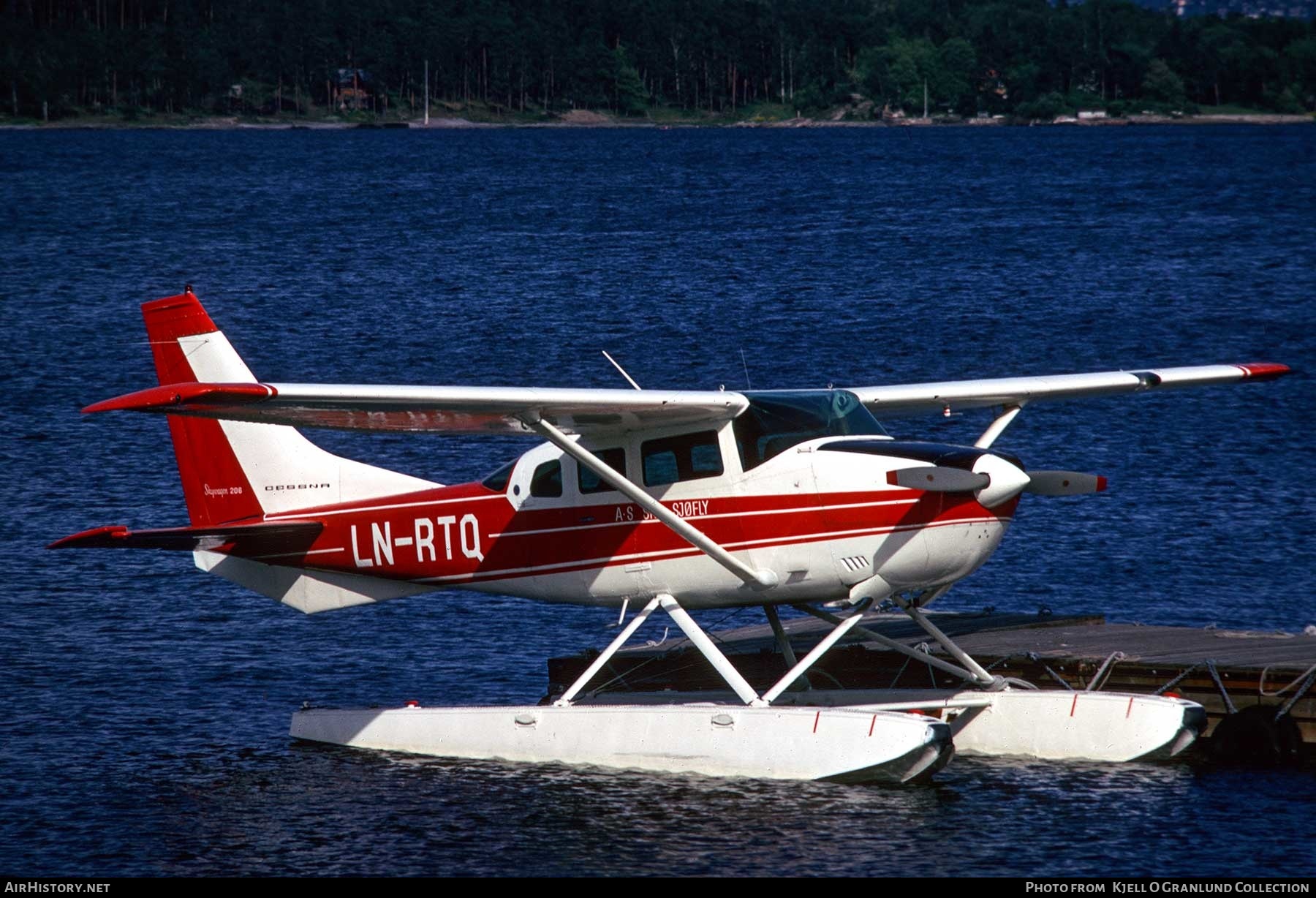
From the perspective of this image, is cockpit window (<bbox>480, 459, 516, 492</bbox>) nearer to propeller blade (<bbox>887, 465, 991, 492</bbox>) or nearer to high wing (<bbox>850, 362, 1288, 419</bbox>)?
high wing (<bbox>850, 362, 1288, 419</bbox>)

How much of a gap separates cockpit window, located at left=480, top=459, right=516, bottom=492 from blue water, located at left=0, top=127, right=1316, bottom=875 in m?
2.18

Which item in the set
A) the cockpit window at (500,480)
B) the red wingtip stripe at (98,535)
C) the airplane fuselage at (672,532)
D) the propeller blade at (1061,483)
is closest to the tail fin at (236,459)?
the airplane fuselage at (672,532)

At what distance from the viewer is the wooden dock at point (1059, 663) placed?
44.8 ft

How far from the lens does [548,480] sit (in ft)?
47.0

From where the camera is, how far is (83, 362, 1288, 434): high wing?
38.0ft

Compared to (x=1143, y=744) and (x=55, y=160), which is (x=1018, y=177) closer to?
(x=55, y=160)

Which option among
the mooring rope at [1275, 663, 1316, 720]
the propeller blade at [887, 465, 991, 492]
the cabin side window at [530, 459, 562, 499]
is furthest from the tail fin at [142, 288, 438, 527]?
the mooring rope at [1275, 663, 1316, 720]

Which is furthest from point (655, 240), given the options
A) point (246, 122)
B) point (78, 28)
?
point (78, 28)

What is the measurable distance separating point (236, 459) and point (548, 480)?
9.67 feet

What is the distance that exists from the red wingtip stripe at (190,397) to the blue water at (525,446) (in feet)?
9.84

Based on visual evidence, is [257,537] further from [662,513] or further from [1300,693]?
[1300,693]

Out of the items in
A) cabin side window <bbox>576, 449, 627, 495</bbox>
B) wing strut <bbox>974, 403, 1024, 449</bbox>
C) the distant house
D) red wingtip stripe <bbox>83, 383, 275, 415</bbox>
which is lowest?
cabin side window <bbox>576, 449, 627, 495</bbox>

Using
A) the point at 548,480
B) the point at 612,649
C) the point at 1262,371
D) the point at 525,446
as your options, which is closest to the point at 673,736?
the point at 612,649

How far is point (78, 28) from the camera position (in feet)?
625
